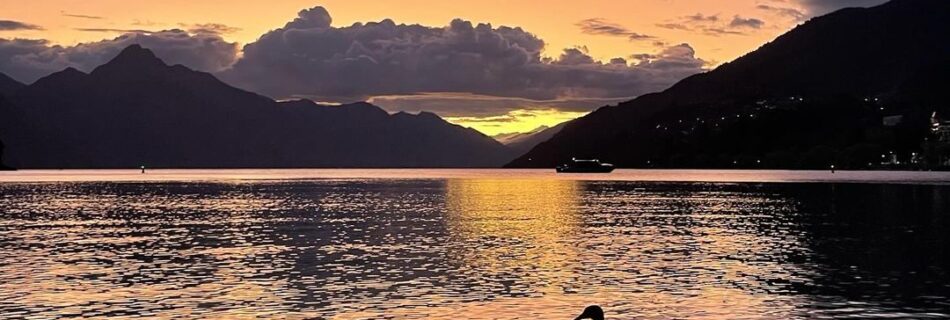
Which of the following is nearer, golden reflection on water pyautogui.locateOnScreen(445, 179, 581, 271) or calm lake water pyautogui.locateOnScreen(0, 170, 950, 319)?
calm lake water pyautogui.locateOnScreen(0, 170, 950, 319)

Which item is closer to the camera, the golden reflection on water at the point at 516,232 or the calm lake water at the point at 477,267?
the calm lake water at the point at 477,267

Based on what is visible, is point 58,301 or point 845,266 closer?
point 58,301

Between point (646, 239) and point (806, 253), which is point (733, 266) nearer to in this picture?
point (806, 253)

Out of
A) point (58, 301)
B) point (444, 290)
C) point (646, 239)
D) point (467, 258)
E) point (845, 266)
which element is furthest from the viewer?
point (646, 239)

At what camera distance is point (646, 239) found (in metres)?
72.7

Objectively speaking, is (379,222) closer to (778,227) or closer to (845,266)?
(778,227)

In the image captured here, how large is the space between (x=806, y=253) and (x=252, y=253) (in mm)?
33427

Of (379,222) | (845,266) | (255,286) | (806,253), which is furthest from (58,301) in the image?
(379,222)

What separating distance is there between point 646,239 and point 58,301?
1704 inches

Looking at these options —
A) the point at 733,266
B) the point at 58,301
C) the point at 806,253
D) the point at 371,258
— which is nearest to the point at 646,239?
the point at 806,253

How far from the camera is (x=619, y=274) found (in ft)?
163

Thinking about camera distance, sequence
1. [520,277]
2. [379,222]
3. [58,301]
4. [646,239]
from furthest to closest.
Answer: [379,222]
[646,239]
[520,277]
[58,301]

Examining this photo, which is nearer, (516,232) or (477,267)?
(477,267)

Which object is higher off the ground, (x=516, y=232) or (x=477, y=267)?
(x=516, y=232)
